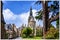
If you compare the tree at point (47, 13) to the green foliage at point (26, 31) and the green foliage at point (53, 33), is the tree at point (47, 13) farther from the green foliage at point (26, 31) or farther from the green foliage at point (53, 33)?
the green foliage at point (26, 31)

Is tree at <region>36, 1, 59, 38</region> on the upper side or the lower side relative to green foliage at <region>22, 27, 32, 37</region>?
upper

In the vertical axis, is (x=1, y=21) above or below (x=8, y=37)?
above

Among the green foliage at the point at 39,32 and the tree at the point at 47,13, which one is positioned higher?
the tree at the point at 47,13

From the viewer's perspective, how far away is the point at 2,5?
7.18 ft

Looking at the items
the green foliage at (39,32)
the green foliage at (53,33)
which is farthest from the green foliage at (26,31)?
the green foliage at (53,33)

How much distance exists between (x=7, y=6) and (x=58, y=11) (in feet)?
2.20

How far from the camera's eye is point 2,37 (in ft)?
7.19

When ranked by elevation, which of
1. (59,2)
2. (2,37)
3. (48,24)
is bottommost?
(2,37)

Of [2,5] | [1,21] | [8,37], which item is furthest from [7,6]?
[8,37]

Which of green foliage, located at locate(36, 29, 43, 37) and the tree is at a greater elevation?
the tree

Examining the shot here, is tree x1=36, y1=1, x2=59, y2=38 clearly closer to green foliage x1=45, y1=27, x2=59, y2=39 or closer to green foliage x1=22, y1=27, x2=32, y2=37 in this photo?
green foliage x1=45, y1=27, x2=59, y2=39

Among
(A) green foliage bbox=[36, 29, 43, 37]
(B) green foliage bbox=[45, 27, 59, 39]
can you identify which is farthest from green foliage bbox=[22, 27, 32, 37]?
(B) green foliage bbox=[45, 27, 59, 39]

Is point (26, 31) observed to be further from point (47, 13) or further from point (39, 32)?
point (47, 13)

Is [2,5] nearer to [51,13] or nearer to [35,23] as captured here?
[35,23]
